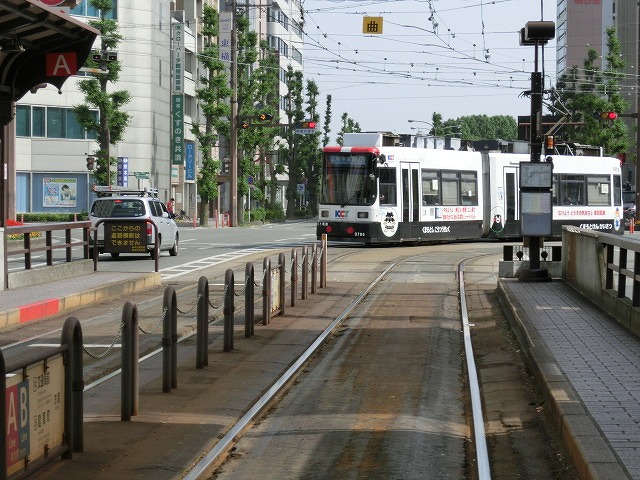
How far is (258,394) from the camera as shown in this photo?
11453mm

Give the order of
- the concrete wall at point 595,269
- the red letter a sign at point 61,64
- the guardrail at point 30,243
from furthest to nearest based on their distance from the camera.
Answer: the red letter a sign at point 61,64 → the guardrail at point 30,243 → the concrete wall at point 595,269

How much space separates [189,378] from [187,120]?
71.0m

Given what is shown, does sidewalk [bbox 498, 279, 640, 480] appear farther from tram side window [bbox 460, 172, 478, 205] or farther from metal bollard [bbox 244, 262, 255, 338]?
tram side window [bbox 460, 172, 478, 205]

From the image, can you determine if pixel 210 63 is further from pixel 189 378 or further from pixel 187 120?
pixel 189 378

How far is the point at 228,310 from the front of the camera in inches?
563

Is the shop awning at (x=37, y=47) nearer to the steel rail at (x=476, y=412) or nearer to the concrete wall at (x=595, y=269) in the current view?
the steel rail at (x=476, y=412)

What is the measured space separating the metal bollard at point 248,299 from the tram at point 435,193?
2340 cm

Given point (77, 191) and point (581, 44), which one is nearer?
point (77, 191)

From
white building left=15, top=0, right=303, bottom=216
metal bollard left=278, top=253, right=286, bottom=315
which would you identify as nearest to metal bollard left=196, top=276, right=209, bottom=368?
metal bollard left=278, top=253, right=286, bottom=315

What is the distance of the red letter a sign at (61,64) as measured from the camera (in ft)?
69.9

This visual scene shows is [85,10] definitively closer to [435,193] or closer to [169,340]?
[435,193]

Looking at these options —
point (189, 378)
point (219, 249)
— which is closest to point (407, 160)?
point (219, 249)

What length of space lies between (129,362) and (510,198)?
36.8 meters

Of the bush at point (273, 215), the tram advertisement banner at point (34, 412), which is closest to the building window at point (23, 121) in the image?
the bush at point (273, 215)
